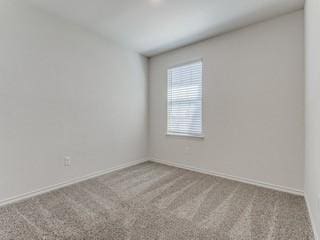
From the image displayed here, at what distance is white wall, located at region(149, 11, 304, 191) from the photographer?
2.36m

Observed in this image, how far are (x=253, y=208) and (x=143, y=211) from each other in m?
1.29

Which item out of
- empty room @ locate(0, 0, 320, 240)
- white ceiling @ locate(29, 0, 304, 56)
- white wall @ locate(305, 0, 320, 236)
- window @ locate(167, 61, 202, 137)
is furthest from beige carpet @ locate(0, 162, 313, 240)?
white ceiling @ locate(29, 0, 304, 56)

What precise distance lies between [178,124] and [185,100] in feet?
1.75

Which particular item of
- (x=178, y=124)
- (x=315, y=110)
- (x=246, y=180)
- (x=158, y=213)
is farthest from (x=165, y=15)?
(x=246, y=180)

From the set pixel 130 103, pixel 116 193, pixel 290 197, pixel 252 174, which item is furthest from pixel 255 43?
pixel 116 193

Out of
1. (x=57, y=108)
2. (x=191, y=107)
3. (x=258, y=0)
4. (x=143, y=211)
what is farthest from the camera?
(x=191, y=107)

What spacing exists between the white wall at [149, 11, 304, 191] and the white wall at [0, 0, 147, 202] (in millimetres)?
1497

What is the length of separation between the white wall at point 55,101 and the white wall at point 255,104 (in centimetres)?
150

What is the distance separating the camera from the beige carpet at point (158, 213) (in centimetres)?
158

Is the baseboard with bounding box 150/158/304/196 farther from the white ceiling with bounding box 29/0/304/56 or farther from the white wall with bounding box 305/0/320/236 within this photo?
the white ceiling with bounding box 29/0/304/56

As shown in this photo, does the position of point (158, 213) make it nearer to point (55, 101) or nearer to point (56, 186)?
point (56, 186)

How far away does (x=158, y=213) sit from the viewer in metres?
1.91

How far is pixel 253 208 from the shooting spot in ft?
6.59

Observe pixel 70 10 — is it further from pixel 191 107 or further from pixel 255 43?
pixel 255 43
